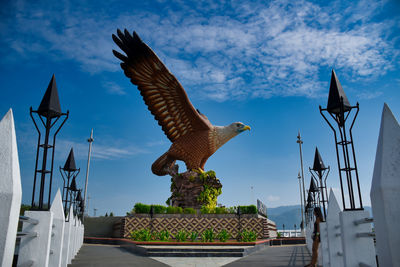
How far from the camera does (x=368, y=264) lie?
3.40 meters

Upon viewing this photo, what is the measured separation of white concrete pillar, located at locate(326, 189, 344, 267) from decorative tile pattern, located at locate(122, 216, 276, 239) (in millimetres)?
11317

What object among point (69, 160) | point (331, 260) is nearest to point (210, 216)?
point (69, 160)

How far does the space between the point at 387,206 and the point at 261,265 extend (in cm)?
559

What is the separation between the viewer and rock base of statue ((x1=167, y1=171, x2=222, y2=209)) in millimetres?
17703

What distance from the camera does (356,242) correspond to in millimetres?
3553

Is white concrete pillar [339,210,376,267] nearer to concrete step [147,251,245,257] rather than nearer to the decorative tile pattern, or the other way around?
concrete step [147,251,245,257]

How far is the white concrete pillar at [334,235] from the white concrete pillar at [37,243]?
4131mm

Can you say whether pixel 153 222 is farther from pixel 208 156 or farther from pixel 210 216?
pixel 208 156

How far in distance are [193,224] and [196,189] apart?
8.09 feet

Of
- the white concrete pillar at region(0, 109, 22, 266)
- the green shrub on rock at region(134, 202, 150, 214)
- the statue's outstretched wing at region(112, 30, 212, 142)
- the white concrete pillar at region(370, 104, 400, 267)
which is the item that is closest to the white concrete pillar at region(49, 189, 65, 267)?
the white concrete pillar at region(0, 109, 22, 266)

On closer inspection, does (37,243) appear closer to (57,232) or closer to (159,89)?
(57,232)

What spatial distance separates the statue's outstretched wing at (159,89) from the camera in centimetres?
1540

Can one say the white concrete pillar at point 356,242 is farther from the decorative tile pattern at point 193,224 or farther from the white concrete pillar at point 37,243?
the decorative tile pattern at point 193,224

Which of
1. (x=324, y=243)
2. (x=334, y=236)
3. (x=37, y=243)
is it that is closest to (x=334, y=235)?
(x=334, y=236)
